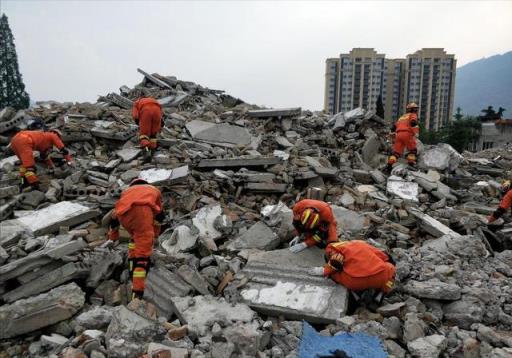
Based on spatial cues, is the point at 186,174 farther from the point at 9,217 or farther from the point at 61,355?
the point at 61,355

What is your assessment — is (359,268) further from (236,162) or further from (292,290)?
(236,162)

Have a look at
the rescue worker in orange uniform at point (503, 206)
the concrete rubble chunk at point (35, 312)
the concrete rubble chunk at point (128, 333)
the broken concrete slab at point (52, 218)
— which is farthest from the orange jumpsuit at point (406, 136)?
the concrete rubble chunk at point (35, 312)

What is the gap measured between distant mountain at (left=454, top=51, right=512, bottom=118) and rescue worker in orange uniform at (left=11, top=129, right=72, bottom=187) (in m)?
99.0

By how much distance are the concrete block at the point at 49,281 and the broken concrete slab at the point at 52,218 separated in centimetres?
136

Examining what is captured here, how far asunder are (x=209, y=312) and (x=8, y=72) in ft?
102

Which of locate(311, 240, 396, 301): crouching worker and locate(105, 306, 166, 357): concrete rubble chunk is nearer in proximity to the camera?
locate(105, 306, 166, 357): concrete rubble chunk

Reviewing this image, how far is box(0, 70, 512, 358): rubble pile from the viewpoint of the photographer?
3.61 meters

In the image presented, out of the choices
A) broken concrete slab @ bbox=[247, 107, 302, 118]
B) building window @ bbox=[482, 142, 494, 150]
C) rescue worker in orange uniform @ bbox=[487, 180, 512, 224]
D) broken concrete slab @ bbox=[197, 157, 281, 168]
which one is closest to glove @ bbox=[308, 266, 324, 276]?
broken concrete slab @ bbox=[197, 157, 281, 168]

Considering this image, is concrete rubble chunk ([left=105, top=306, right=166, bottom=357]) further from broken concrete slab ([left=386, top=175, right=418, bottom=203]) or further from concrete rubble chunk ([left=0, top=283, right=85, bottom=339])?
broken concrete slab ([left=386, top=175, right=418, bottom=203])

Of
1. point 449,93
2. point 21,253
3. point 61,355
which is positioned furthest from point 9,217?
point 449,93

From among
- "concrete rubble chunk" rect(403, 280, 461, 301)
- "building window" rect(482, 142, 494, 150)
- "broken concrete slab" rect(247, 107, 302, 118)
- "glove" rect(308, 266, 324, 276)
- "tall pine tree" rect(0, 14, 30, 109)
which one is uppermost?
"tall pine tree" rect(0, 14, 30, 109)

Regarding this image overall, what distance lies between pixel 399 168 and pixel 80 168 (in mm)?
7069

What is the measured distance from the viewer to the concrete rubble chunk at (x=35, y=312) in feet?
12.6

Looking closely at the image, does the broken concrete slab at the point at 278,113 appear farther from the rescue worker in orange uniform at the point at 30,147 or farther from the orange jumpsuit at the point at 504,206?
the orange jumpsuit at the point at 504,206
